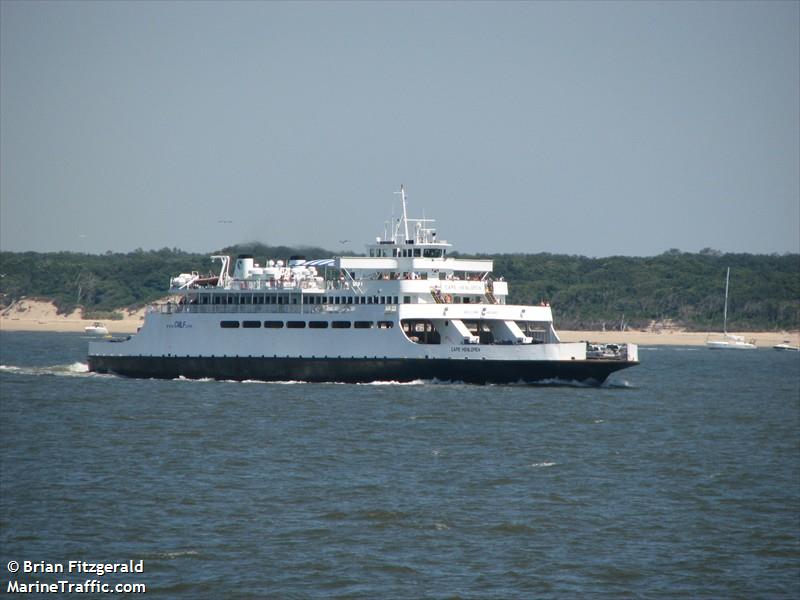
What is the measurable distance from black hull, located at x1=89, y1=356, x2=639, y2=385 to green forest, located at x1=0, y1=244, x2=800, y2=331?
252 feet

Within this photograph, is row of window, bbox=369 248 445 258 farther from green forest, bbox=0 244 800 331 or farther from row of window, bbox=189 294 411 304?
green forest, bbox=0 244 800 331

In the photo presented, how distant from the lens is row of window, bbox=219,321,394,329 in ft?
173

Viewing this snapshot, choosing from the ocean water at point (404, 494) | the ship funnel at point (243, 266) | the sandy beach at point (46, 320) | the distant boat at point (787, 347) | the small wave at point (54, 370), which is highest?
the ship funnel at point (243, 266)

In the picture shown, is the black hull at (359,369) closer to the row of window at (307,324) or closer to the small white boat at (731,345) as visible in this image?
the row of window at (307,324)

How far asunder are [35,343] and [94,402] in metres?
55.3

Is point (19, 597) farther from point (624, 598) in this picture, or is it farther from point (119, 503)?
point (624, 598)

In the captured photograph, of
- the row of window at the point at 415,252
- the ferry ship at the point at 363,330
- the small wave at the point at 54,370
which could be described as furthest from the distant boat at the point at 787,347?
the small wave at the point at 54,370

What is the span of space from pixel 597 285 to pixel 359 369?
93891 mm

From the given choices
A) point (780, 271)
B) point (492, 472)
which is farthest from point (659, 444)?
point (780, 271)

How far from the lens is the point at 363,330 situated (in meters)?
52.8

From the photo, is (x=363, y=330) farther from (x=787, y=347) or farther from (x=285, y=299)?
(x=787, y=347)

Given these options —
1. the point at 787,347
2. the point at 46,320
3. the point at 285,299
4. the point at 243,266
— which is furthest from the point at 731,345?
the point at 46,320

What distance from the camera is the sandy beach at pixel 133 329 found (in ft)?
403

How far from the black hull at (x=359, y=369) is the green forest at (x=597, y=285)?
76.8 meters
